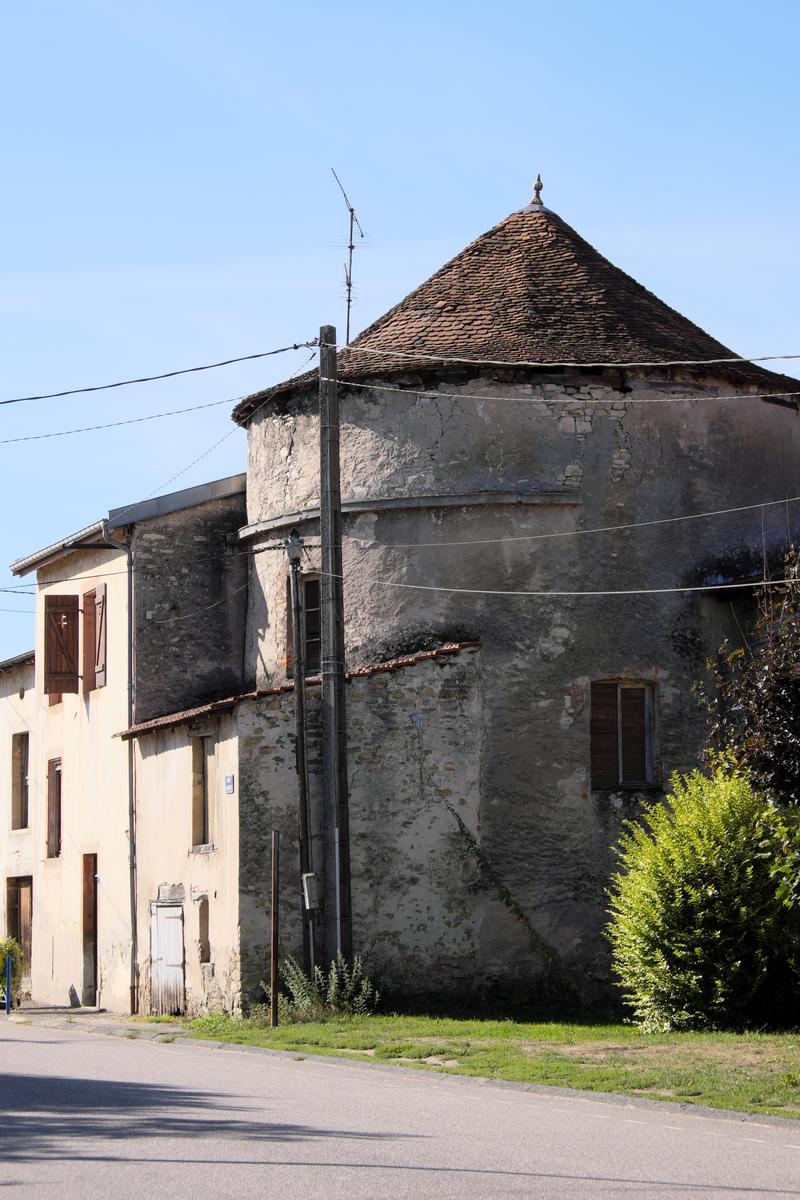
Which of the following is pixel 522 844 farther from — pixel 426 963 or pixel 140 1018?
pixel 140 1018

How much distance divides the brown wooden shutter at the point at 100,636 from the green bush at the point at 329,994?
8.26 metres

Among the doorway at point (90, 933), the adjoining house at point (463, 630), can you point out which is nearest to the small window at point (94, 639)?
the adjoining house at point (463, 630)

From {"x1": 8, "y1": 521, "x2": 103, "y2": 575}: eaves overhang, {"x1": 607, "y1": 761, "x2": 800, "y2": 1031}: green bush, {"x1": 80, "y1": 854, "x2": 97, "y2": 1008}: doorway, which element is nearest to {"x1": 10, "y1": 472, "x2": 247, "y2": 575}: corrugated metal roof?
{"x1": 8, "y1": 521, "x2": 103, "y2": 575}: eaves overhang

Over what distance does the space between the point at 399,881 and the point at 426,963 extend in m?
1.06

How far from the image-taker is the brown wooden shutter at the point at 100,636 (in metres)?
25.9

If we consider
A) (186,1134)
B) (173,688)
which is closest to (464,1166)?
(186,1134)

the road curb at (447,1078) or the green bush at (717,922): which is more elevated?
the green bush at (717,922)

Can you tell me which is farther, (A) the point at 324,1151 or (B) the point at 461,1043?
(B) the point at 461,1043

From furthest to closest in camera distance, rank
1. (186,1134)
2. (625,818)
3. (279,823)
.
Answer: (625,818), (279,823), (186,1134)

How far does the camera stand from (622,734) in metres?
21.6

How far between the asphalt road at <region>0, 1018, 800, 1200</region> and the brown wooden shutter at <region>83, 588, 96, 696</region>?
505 inches

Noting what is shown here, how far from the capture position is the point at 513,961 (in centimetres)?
2039

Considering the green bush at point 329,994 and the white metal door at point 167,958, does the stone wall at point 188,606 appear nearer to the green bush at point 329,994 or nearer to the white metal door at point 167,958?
the white metal door at point 167,958

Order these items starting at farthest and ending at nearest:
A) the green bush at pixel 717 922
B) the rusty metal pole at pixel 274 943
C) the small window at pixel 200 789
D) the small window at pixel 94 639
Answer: the small window at pixel 94 639, the small window at pixel 200 789, the rusty metal pole at pixel 274 943, the green bush at pixel 717 922
